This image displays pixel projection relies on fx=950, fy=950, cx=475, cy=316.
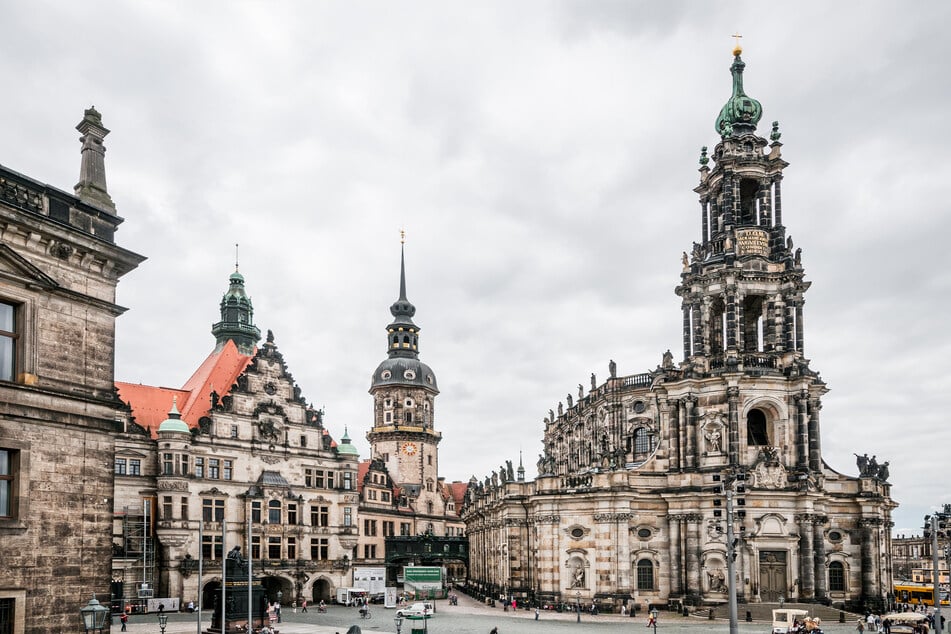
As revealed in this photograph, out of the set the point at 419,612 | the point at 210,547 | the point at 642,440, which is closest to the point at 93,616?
the point at 419,612

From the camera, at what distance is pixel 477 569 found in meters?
94.7

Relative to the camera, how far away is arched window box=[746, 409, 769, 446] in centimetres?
6794

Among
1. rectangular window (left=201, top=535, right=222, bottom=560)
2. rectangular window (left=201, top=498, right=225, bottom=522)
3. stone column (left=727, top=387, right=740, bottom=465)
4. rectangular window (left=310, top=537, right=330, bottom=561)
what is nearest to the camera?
→ stone column (left=727, top=387, right=740, bottom=465)

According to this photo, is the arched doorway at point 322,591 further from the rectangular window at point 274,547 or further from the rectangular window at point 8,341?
the rectangular window at point 8,341

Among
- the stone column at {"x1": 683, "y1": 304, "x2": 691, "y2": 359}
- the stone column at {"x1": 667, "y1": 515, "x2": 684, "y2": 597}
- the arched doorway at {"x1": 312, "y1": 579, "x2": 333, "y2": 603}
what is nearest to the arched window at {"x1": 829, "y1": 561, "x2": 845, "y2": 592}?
the stone column at {"x1": 667, "y1": 515, "x2": 684, "y2": 597}

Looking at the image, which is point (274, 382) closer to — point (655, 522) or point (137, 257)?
point (655, 522)

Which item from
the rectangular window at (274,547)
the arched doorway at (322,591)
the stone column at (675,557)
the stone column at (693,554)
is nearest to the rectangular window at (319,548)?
the arched doorway at (322,591)

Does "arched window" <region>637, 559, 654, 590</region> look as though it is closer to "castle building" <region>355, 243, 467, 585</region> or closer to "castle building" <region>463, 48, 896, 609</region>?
"castle building" <region>463, 48, 896, 609</region>

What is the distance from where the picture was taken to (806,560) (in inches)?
2450

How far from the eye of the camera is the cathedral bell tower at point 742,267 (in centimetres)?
6669

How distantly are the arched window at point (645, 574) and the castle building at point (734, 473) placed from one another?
0.31 ft

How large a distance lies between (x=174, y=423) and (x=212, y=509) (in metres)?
7.00

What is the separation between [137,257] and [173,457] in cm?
4727

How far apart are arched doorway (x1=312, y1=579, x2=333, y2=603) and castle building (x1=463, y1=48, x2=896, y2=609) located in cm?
1662
